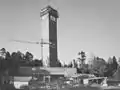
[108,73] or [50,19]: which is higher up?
[50,19]

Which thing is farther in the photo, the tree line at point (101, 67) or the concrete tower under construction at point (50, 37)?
the concrete tower under construction at point (50, 37)

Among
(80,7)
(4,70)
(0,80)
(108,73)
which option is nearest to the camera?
(0,80)

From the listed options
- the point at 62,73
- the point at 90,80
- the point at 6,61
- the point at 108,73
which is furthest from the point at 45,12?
the point at 6,61

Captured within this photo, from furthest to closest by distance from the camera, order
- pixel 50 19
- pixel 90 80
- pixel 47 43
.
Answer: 1. pixel 50 19
2. pixel 47 43
3. pixel 90 80

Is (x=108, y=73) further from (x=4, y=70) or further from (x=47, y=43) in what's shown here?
(x=4, y=70)

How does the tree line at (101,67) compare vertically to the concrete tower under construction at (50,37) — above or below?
below

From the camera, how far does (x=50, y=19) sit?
25.3 metres

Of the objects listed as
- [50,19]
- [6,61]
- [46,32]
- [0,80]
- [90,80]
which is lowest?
[90,80]

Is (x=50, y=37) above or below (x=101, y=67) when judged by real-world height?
above

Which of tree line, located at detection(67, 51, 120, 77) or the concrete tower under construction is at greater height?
the concrete tower under construction

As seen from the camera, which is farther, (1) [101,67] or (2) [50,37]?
(2) [50,37]

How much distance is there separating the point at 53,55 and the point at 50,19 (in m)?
5.60

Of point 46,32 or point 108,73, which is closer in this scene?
point 108,73

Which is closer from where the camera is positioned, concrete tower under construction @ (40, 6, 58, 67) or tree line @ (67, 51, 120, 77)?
tree line @ (67, 51, 120, 77)
